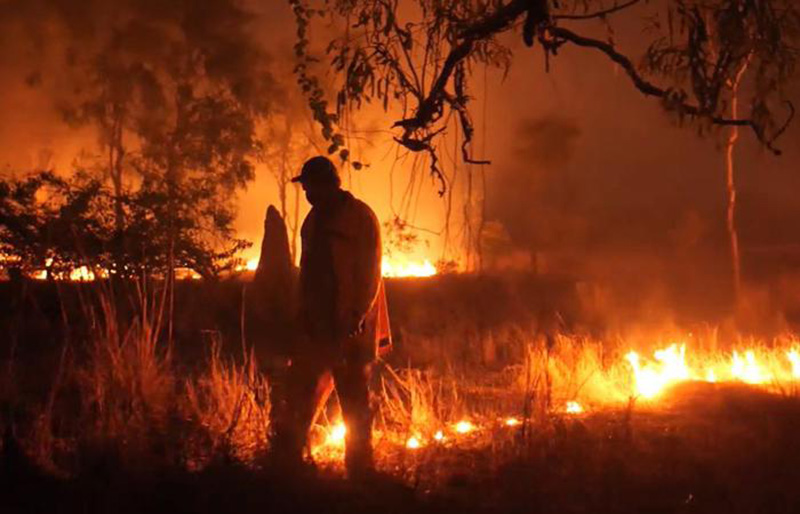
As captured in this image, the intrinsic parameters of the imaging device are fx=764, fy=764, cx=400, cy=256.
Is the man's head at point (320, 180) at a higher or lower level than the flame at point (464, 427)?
higher

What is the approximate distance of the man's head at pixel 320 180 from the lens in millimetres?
→ 5156

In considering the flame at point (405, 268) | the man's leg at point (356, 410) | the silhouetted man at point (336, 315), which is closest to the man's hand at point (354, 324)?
the silhouetted man at point (336, 315)

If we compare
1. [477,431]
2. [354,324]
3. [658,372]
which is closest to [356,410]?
[354,324]

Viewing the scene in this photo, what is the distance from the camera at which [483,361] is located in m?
11.5

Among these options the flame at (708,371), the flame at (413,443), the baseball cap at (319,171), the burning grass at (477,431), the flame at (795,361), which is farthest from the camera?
the flame at (795,361)

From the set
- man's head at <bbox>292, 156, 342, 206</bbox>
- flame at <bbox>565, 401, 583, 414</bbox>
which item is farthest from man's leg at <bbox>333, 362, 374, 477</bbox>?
flame at <bbox>565, 401, 583, 414</bbox>

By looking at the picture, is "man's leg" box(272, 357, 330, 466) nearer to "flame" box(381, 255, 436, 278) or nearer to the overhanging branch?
the overhanging branch

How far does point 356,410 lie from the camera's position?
513 cm

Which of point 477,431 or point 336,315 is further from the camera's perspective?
point 477,431

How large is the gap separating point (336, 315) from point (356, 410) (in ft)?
2.16

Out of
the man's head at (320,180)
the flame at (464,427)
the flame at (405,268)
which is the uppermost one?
the flame at (405,268)

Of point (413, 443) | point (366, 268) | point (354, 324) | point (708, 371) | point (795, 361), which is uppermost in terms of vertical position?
point (366, 268)

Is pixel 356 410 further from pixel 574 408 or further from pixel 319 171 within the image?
pixel 574 408

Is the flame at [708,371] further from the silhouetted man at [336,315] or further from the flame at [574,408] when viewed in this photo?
the silhouetted man at [336,315]
